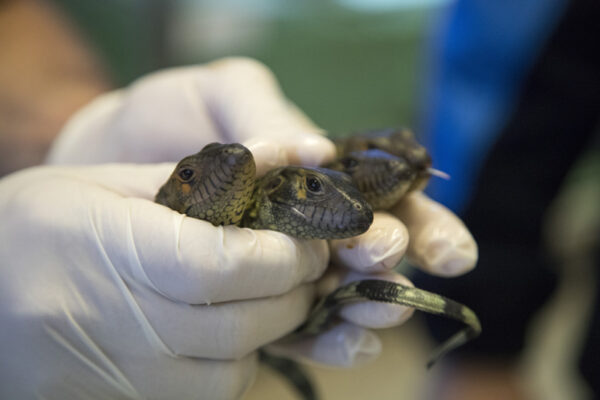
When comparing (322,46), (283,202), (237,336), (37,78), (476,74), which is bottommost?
(237,336)

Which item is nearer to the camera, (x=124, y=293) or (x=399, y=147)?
(x=124, y=293)

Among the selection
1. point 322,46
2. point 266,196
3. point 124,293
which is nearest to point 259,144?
point 266,196

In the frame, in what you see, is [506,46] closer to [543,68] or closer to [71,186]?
[543,68]

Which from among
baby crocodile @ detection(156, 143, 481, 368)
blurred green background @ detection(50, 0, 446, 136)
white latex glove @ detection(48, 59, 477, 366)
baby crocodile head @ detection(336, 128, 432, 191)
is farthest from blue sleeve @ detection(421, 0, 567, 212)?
baby crocodile @ detection(156, 143, 481, 368)

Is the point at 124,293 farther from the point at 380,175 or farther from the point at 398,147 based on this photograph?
the point at 398,147

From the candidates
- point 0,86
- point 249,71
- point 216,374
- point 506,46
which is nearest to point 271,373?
point 216,374

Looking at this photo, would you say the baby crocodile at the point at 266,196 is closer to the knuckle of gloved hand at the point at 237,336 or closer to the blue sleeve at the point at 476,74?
the knuckle of gloved hand at the point at 237,336

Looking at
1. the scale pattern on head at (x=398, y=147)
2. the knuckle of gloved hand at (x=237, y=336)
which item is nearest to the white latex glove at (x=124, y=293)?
the knuckle of gloved hand at (x=237, y=336)

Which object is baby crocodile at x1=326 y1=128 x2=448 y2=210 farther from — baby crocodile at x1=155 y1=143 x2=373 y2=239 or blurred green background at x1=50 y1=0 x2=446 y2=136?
blurred green background at x1=50 y1=0 x2=446 y2=136
